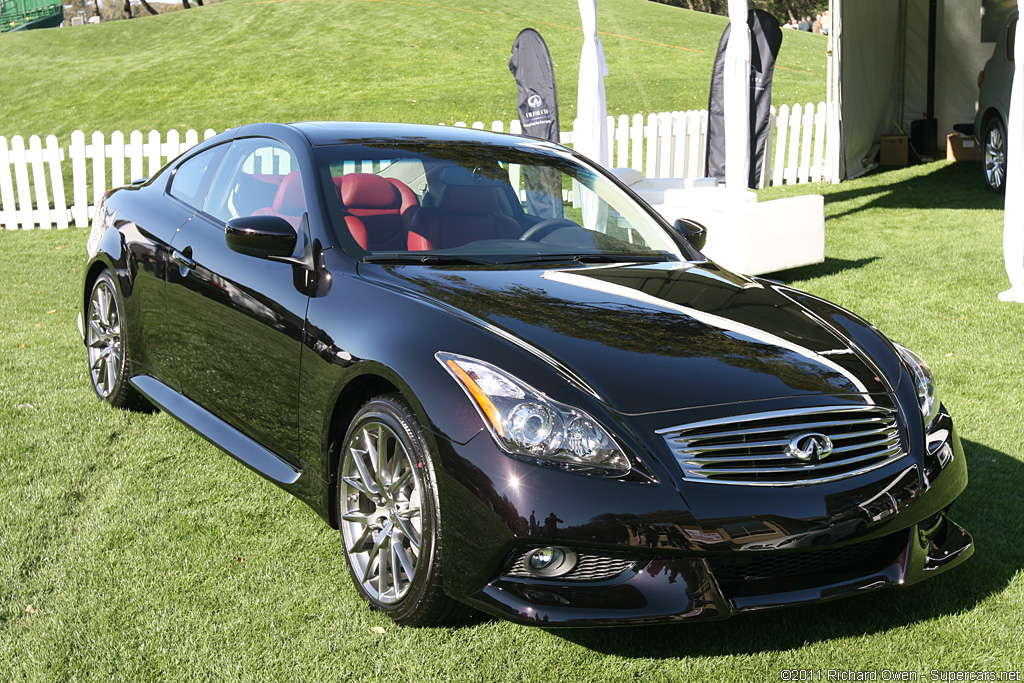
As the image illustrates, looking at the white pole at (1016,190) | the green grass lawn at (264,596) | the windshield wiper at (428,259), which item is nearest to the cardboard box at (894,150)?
the white pole at (1016,190)

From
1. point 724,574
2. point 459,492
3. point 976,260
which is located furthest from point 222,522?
point 976,260

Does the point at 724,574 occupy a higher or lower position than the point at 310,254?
lower

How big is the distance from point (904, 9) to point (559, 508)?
15.7 m

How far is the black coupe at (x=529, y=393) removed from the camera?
2465mm

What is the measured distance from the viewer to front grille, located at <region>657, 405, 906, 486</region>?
2.52m

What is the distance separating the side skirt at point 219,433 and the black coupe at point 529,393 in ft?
0.04

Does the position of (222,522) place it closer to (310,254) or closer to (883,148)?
(310,254)

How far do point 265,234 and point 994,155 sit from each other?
11.7 m

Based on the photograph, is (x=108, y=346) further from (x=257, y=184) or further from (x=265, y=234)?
(x=265, y=234)

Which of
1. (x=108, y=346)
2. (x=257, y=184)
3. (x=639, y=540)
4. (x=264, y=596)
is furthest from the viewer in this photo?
(x=108, y=346)

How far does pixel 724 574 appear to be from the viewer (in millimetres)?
2506

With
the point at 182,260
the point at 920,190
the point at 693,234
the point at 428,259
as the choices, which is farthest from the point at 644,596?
the point at 920,190

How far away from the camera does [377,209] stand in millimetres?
3715

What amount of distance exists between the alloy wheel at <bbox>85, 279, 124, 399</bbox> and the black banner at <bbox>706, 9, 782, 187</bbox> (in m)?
11.1
